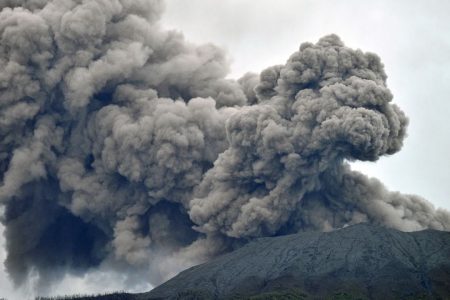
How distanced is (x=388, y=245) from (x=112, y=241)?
23057mm

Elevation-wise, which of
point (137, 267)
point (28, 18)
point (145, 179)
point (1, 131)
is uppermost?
point (28, 18)

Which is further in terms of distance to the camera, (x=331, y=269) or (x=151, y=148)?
(x=151, y=148)

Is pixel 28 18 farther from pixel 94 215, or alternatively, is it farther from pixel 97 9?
pixel 94 215

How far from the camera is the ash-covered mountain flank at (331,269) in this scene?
3265 inches

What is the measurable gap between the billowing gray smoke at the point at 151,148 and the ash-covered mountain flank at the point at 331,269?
153 cm

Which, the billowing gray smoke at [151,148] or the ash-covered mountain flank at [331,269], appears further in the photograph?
the billowing gray smoke at [151,148]

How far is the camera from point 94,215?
90.2 m

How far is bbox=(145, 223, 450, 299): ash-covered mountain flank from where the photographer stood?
82.9 meters

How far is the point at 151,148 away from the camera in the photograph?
88.4 meters

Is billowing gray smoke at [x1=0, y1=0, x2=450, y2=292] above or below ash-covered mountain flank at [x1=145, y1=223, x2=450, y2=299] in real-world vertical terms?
above

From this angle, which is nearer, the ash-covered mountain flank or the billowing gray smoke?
the ash-covered mountain flank

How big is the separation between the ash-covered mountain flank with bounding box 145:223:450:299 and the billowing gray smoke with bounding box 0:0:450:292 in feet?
5.02

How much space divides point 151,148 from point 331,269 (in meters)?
17.7

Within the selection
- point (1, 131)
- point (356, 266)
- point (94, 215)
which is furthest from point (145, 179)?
point (356, 266)
